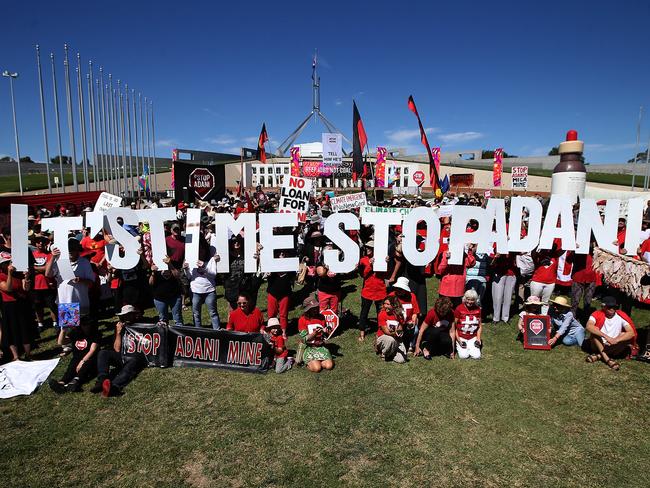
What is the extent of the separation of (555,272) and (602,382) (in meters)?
2.45

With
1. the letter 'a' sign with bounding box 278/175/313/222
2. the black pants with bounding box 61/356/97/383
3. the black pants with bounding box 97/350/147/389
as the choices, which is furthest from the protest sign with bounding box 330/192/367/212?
the black pants with bounding box 61/356/97/383

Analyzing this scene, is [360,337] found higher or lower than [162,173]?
lower

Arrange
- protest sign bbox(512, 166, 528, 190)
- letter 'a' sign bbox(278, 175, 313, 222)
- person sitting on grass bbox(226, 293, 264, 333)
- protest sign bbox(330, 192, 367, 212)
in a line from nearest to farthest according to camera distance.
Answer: person sitting on grass bbox(226, 293, 264, 333) < letter 'a' sign bbox(278, 175, 313, 222) < protest sign bbox(330, 192, 367, 212) < protest sign bbox(512, 166, 528, 190)

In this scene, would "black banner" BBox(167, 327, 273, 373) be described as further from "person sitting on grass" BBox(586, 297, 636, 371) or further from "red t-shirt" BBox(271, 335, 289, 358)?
"person sitting on grass" BBox(586, 297, 636, 371)

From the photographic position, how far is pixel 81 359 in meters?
5.94

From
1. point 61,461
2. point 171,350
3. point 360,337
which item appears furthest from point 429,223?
point 61,461

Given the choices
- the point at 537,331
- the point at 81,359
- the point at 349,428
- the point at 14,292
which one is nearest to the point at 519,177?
the point at 537,331

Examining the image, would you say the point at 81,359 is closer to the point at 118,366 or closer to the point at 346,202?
the point at 118,366

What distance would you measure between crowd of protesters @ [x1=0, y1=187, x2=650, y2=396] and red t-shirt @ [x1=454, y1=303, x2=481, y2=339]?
0.7 inches

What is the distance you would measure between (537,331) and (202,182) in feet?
36.2

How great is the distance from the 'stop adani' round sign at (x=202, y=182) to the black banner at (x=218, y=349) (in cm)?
799

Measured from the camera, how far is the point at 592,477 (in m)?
3.90

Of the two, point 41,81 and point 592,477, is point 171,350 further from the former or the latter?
point 41,81

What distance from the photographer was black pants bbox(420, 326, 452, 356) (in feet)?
22.1
